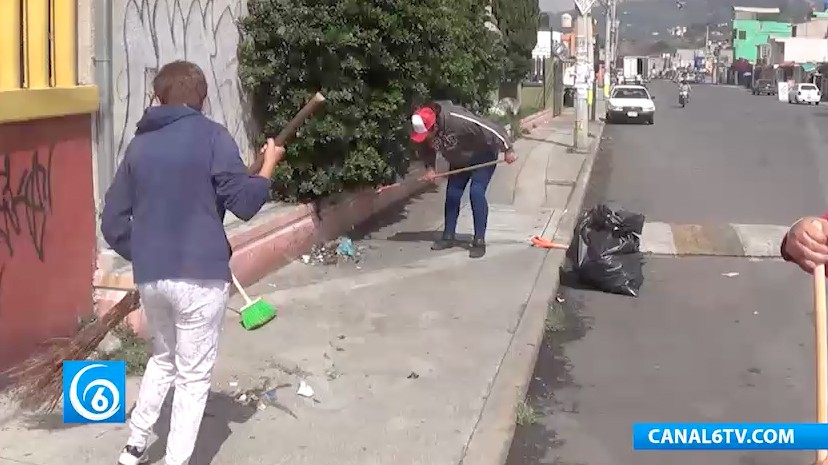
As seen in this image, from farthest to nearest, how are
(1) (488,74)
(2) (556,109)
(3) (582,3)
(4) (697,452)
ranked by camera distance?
(2) (556,109)
(3) (582,3)
(1) (488,74)
(4) (697,452)

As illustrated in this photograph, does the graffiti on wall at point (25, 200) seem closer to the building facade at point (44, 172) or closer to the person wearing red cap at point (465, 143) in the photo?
the building facade at point (44, 172)

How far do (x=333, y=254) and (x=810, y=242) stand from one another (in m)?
6.35

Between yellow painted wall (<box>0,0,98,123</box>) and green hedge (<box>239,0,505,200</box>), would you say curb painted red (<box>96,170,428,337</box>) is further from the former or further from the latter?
yellow painted wall (<box>0,0,98,123</box>)

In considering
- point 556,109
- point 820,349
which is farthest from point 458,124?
point 556,109

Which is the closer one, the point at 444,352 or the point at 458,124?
the point at 444,352

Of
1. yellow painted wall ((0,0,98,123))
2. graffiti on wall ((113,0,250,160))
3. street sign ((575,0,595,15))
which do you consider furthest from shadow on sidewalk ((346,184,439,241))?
street sign ((575,0,595,15))

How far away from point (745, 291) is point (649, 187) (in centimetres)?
764

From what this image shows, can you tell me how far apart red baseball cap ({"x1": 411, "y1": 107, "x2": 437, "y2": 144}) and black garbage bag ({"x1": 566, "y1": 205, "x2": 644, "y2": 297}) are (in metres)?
1.59

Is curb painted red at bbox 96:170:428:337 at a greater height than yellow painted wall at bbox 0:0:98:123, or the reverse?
yellow painted wall at bbox 0:0:98:123

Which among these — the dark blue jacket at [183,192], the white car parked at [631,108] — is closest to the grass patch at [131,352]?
the dark blue jacket at [183,192]

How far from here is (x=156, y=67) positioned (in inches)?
277

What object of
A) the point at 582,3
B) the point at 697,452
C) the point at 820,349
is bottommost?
the point at 697,452

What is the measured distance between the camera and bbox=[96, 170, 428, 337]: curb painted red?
23.7 feet

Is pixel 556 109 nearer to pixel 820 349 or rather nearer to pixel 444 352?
pixel 444 352
